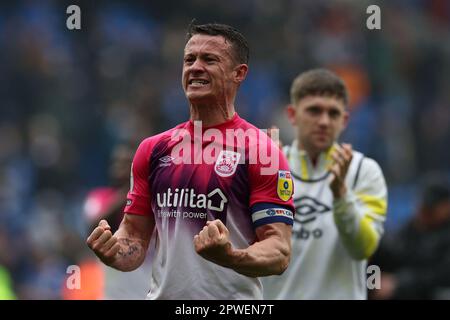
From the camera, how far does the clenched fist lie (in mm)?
4855

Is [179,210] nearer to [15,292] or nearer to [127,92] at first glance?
[15,292]

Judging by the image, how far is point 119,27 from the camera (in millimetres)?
18719

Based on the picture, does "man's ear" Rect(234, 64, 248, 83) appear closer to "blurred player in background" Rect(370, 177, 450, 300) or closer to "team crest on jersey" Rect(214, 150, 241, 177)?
"team crest on jersey" Rect(214, 150, 241, 177)

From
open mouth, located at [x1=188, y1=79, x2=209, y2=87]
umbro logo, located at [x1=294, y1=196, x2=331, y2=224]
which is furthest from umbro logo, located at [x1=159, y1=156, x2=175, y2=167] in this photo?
umbro logo, located at [x1=294, y1=196, x2=331, y2=224]

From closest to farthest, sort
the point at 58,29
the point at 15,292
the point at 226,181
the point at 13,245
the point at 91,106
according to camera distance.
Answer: the point at 226,181 → the point at 15,292 → the point at 13,245 → the point at 91,106 → the point at 58,29

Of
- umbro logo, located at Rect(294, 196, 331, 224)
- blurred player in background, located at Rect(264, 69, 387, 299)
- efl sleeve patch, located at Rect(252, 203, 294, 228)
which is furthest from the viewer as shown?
umbro logo, located at Rect(294, 196, 331, 224)

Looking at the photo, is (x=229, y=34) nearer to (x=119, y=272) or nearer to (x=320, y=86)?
(x=320, y=86)

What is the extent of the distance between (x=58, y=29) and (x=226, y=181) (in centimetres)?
1367

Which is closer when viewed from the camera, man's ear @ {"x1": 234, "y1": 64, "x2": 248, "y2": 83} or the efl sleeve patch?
the efl sleeve patch

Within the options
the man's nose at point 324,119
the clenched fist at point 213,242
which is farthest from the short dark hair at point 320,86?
the clenched fist at point 213,242

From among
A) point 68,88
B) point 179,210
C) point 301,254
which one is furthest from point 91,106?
point 179,210

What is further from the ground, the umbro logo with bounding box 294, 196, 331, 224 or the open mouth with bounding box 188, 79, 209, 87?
the open mouth with bounding box 188, 79, 209, 87

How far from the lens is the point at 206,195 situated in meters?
5.43

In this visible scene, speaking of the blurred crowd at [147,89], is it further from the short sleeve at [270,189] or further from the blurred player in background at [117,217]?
the short sleeve at [270,189]
